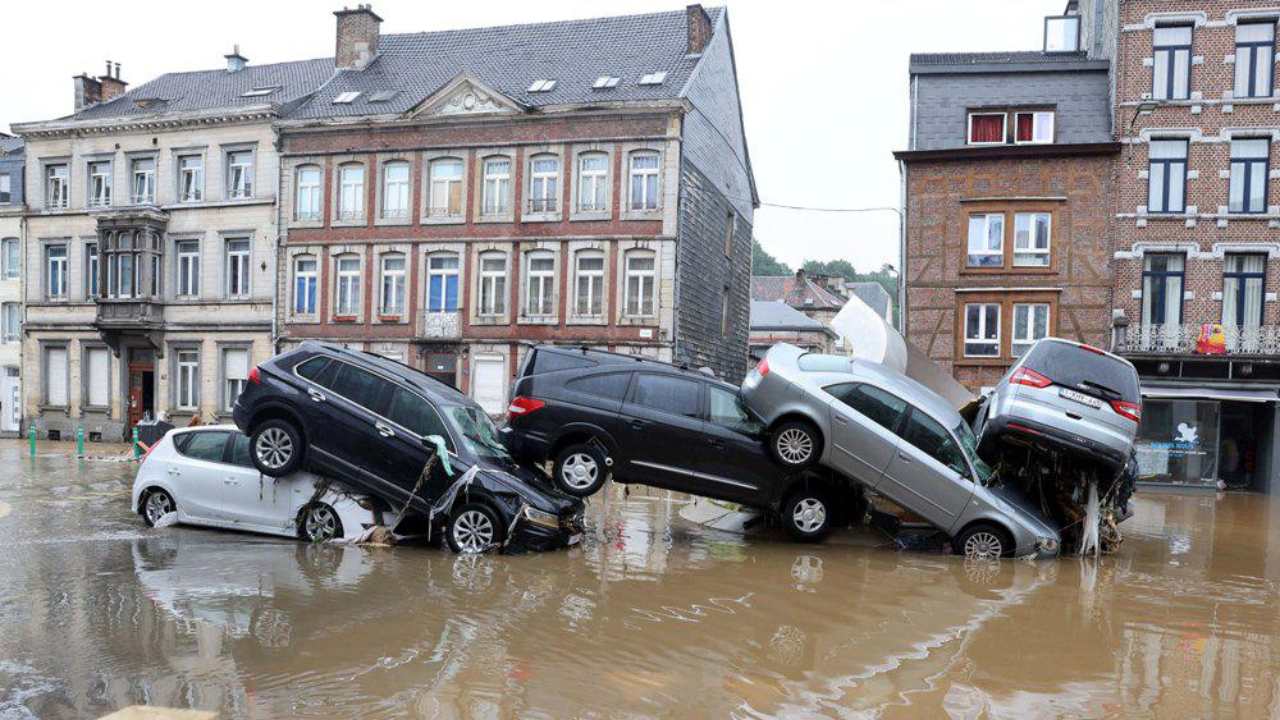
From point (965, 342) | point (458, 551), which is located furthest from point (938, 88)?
point (458, 551)

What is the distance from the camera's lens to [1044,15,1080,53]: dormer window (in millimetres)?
31594

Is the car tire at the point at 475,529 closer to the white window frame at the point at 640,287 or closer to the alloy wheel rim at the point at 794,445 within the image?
the alloy wheel rim at the point at 794,445

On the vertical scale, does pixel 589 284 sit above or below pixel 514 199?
below

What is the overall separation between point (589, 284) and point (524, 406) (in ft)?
54.1

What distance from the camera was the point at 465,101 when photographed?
2838cm

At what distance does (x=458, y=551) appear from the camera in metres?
10.4

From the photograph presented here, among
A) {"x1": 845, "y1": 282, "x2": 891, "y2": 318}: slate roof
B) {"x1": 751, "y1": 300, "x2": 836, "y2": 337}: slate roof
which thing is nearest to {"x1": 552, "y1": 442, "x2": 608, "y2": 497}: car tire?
{"x1": 751, "y1": 300, "x2": 836, "y2": 337}: slate roof

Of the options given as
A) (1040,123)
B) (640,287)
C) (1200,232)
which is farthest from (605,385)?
(1200,232)

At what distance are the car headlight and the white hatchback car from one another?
183 cm

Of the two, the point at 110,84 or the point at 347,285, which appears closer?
the point at 347,285

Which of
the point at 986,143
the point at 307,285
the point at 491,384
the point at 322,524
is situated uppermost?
the point at 986,143

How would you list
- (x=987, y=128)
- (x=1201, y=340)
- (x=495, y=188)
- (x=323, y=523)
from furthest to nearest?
(x=495, y=188) < (x=987, y=128) < (x=1201, y=340) < (x=323, y=523)

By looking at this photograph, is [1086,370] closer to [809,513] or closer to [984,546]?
[984,546]

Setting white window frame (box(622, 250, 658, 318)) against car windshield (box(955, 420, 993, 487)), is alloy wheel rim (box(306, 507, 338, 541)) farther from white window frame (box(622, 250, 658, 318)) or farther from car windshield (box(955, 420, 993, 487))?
white window frame (box(622, 250, 658, 318))
